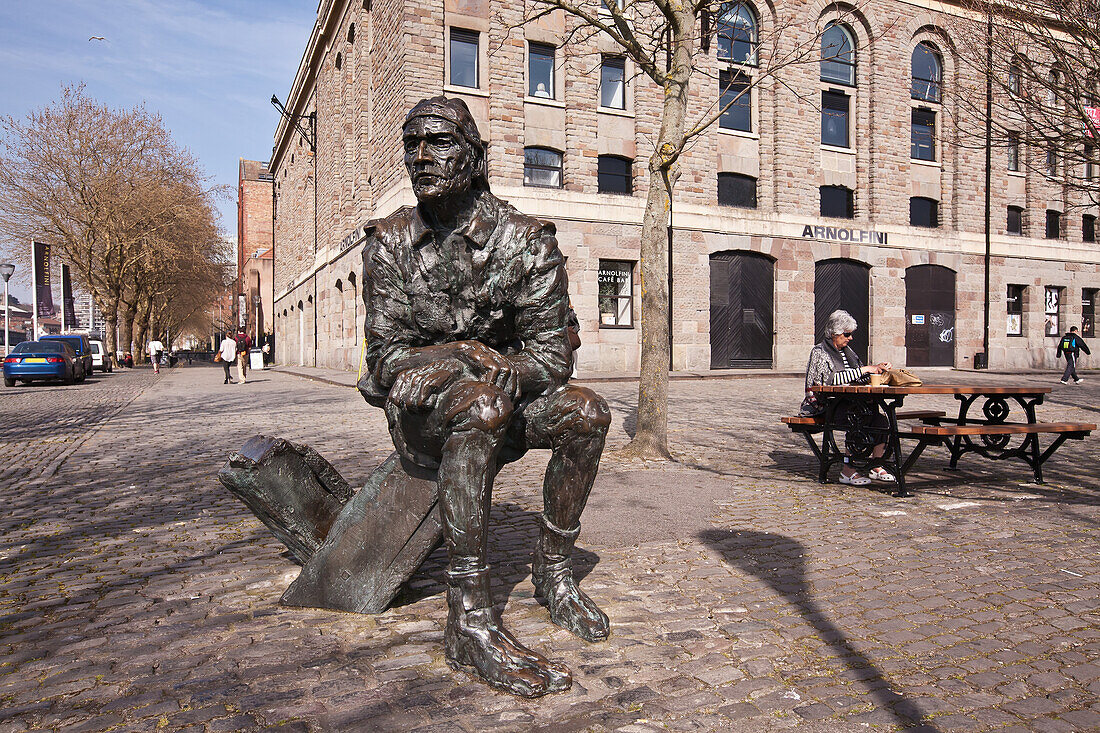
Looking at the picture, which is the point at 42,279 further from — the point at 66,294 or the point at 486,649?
the point at 486,649

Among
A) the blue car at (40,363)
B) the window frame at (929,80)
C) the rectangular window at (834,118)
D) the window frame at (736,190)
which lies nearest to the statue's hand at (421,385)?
the window frame at (736,190)

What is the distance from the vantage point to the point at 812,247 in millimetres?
25234

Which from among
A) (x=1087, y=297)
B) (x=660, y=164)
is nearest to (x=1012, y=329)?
(x=1087, y=297)

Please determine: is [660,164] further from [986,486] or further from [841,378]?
[986,486]

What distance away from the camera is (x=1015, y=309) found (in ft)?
95.8

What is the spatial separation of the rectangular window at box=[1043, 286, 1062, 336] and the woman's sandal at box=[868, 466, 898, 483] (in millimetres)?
28815

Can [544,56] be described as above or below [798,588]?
above

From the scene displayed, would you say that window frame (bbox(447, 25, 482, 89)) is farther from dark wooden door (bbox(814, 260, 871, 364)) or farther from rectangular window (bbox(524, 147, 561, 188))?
dark wooden door (bbox(814, 260, 871, 364))

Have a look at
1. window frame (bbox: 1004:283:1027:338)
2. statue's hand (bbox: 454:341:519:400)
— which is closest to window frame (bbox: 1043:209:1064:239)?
window frame (bbox: 1004:283:1027:338)

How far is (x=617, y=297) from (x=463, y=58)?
8.64 metres

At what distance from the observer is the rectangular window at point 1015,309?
2892 centimetres

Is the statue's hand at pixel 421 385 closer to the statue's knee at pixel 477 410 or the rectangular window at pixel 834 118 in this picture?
the statue's knee at pixel 477 410

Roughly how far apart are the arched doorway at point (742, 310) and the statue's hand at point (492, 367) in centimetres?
2204

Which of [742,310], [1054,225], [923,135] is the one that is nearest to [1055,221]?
[1054,225]
